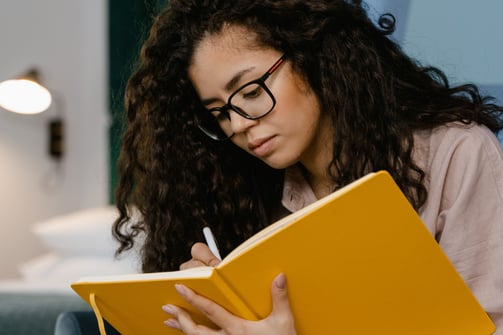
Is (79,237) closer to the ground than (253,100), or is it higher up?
closer to the ground

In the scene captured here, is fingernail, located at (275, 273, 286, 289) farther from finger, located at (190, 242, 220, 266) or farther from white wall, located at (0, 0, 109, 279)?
white wall, located at (0, 0, 109, 279)

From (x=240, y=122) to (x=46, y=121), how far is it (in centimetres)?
183

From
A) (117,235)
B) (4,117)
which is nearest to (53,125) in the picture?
(4,117)

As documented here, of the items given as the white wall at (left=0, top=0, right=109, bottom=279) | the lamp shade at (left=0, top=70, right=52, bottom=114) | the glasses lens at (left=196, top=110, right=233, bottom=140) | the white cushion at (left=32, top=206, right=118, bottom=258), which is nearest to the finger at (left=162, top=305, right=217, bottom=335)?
the glasses lens at (left=196, top=110, right=233, bottom=140)

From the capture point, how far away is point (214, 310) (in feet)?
2.84

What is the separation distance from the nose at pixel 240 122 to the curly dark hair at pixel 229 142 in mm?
114

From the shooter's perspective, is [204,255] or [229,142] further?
[229,142]

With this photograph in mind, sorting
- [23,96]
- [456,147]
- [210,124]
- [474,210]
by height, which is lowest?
[474,210]

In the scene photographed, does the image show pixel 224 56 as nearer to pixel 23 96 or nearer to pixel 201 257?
pixel 201 257

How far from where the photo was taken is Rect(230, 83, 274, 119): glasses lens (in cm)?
107

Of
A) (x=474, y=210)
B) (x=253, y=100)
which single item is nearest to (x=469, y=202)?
(x=474, y=210)

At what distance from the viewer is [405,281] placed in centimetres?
83

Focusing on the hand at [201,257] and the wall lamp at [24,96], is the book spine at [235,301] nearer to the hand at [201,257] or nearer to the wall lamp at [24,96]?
the hand at [201,257]

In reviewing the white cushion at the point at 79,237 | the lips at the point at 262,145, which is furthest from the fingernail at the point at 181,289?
the white cushion at the point at 79,237
